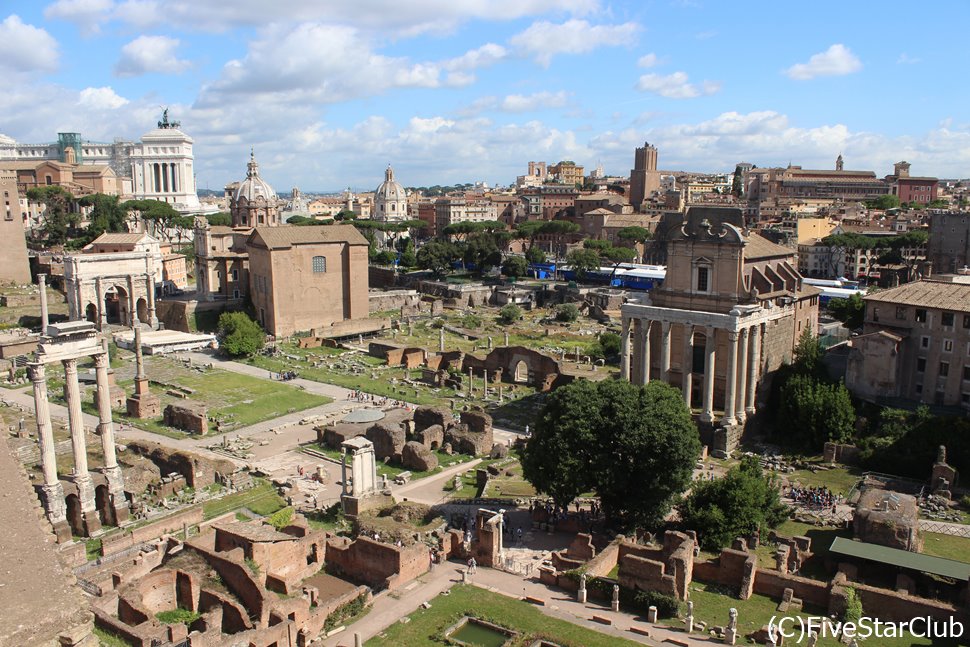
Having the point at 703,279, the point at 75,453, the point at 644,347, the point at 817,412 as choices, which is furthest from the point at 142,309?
the point at 817,412

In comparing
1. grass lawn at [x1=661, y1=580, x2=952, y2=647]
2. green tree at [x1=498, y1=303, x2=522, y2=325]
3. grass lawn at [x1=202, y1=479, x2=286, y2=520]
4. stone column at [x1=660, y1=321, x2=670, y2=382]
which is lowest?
grass lawn at [x1=202, y1=479, x2=286, y2=520]

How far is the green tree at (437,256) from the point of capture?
9081 cm

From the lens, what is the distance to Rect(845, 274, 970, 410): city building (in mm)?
35094

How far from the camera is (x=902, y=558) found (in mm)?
23703

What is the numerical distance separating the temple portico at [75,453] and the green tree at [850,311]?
3962 centimetres

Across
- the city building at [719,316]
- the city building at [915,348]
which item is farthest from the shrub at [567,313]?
the city building at [915,348]

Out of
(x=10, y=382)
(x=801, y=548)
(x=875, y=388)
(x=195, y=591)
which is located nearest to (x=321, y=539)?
(x=195, y=591)

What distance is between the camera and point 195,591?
869 inches

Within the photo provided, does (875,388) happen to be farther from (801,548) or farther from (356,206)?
(356,206)

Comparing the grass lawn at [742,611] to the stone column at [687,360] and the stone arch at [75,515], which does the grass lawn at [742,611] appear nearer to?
the stone column at [687,360]

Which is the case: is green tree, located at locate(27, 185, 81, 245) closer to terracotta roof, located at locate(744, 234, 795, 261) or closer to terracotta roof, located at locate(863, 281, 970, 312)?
terracotta roof, located at locate(744, 234, 795, 261)

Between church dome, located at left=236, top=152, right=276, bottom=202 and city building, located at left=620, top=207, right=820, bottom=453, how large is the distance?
53.2 m

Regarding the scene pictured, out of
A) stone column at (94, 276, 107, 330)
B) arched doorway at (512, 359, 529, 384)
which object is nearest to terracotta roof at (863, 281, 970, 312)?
arched doorway at (512, 359, 529, 384)

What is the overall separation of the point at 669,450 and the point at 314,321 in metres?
45.0
